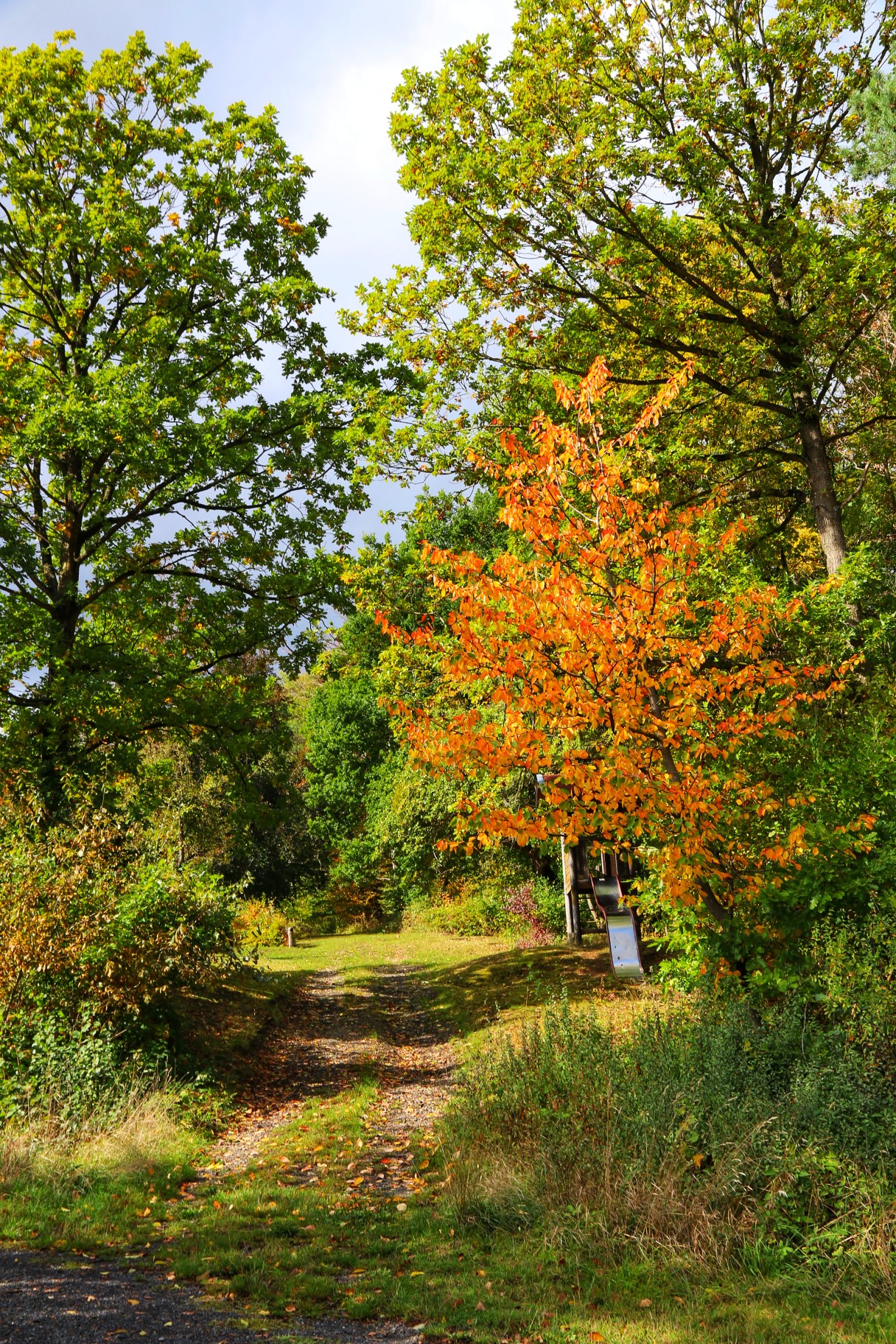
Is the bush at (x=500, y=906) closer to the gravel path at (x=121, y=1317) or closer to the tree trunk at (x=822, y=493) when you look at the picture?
the tree trunk at (x=822, y=493)

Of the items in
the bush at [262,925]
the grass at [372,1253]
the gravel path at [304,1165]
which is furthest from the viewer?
the bush at [262,925]

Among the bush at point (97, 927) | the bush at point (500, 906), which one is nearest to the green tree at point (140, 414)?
the bush at point (97, 927)

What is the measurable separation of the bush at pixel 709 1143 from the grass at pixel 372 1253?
0.21 metres

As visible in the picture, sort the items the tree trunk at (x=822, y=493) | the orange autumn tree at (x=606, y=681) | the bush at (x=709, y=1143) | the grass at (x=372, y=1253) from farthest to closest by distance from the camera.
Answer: the tree trunk at (x=822, y=493) → the orange autumn tree at (x=606, y=681) → the bush at (x=709, y=1143) → the grass at (x=372, y=1253)

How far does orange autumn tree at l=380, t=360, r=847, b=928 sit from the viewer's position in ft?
21.6

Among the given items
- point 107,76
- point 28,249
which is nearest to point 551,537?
point 28,249

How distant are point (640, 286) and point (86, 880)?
10.8 meters

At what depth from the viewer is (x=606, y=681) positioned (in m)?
6.71

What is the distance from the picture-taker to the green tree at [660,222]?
11328mm

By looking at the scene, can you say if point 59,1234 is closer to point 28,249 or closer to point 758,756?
point 758,756

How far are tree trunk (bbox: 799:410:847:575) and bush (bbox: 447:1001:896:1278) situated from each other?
7.11 metres

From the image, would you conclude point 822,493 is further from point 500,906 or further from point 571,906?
point 500,906

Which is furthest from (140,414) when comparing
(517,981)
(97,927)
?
(517,981)

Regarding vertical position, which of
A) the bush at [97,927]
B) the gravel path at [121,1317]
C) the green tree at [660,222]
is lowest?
the gravel path at [121,1317]
